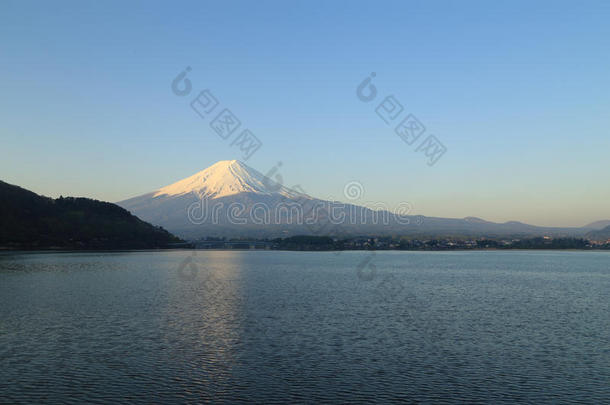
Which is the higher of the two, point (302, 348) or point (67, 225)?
point (67, 225)

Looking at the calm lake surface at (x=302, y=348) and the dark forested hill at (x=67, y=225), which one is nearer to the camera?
the calm lake surface at (x=302, y=348)

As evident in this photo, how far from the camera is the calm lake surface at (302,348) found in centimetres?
1784

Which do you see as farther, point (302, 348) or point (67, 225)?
point (67, 225)

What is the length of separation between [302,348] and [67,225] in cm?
12915

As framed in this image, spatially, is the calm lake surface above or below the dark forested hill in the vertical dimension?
below

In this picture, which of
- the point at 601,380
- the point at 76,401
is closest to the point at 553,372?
the point at 601,380

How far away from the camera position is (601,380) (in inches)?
754

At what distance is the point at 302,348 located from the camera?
79.1 feet

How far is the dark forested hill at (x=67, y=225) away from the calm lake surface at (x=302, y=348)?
3416 inches

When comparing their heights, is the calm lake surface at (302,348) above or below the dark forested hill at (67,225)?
below

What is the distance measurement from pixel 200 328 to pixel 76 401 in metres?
12.9

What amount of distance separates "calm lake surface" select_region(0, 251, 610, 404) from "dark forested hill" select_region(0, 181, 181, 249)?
285 ft

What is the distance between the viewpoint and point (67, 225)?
446 feet

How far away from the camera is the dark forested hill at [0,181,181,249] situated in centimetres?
12156
